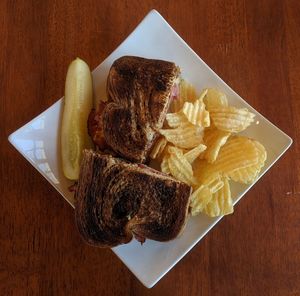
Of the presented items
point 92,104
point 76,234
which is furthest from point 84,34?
point 76,234

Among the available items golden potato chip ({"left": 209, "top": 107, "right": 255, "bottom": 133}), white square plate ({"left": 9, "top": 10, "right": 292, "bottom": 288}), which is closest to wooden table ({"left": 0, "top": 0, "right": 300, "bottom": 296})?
white square plate ({"left": 9, "top": 10, "right": 292, "bottom": 288})

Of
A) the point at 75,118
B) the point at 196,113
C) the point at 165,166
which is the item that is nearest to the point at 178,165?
the point at 165,166

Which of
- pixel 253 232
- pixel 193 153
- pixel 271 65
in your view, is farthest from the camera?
pixel 271 65

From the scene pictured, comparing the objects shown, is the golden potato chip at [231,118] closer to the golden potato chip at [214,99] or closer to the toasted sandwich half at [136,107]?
the golden potato chip at [214,99]

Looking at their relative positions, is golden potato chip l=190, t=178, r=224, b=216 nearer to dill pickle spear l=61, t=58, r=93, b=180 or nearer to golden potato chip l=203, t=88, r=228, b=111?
golden potato chip l=203, t=88, r=228, b=111

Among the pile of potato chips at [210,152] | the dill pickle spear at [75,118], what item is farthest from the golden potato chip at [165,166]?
the dill pickle spear at [75,118]

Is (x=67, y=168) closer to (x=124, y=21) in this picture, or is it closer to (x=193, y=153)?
(x=193, y=153)
